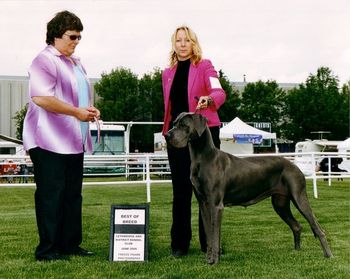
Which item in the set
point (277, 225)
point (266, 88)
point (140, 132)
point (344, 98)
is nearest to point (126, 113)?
point (140, 132)

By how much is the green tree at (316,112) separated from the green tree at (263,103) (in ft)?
3.68

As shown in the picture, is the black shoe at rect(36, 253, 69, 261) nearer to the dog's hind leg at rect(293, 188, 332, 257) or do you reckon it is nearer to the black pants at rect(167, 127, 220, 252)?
the black pants at rect(167, 127, 220, 252)

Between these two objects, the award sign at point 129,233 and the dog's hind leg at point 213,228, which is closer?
the dog's hind leg at point 213,228

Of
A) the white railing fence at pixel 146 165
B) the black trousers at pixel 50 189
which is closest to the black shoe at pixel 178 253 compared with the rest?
the black trousers at pixel 50 189

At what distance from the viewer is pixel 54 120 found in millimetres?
4594

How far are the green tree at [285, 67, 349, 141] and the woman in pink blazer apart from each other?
48.3m

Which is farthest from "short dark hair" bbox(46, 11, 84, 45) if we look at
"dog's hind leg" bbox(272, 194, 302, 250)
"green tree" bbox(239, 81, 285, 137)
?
"green tree" bbox(239, 81, 285, 137)

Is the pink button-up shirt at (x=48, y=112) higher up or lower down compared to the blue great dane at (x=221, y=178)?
higher up

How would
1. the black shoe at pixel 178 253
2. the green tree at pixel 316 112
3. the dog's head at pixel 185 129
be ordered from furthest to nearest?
1. the green tree at pixel 316 112
2. the black shoe at pixel 178 253
3. the dog's head at pixel 185 129

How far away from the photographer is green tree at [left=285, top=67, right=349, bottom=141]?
51.8m

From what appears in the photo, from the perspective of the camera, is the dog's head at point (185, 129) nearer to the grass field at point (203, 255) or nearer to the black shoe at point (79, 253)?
the grass field at point (203, 255)

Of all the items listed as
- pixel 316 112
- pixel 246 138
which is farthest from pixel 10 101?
pixel 246 138

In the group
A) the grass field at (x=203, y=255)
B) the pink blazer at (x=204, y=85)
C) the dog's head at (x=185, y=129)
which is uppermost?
the pink blazer at (x=204, y=85)

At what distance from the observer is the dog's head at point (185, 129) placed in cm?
429
